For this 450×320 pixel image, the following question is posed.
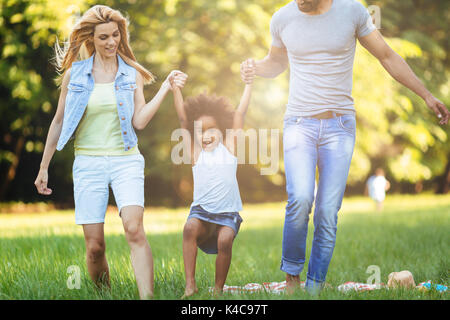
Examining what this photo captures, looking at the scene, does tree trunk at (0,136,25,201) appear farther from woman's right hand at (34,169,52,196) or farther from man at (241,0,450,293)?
man at (241,0,450,293)

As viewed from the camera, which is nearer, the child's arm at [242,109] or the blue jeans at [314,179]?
the blue jeans at [314,179]

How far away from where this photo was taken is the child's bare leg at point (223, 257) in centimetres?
350

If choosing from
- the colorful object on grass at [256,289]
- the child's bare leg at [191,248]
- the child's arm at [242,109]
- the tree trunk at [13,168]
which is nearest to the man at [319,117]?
the colorful object on grass at [256,289]

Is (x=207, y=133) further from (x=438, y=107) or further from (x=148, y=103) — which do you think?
(x=438, y=107)

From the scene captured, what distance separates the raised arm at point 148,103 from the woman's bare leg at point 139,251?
0.59 meters

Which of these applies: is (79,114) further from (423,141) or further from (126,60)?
(423,141)

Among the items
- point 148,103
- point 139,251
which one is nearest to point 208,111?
point 148,103

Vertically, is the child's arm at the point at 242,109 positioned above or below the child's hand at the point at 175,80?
below

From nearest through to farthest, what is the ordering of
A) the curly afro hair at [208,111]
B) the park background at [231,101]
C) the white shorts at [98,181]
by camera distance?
1. the white shorts at [98,181]
2. the curly afro hair at [208,111]
3. the park background at [231,101]

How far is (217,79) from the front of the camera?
14.5m

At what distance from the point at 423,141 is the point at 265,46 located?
6.53 metres

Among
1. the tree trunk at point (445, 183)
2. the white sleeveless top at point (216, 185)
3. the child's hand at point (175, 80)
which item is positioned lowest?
the tree trunk at point (445, 183)

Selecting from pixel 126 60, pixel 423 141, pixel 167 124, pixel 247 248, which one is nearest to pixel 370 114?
pixel 423 141

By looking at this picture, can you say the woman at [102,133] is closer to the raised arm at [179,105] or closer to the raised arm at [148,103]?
the raised arm at [148,103]
